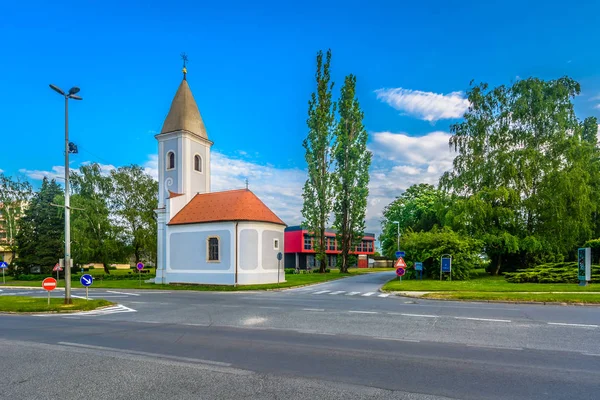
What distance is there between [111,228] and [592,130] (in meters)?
54.4

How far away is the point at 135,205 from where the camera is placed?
50.6 m

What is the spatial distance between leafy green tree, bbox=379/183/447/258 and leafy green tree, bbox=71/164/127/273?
33513mm

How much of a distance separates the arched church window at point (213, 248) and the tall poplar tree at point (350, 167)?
1739 centimetres

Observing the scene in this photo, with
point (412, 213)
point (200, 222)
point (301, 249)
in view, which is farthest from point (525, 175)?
point (301, 249)

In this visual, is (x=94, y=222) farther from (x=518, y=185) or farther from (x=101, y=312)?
(x=518, y=185)

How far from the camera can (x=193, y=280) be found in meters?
31.5

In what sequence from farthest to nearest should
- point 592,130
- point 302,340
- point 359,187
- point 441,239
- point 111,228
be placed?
point 111,228
point 359,187
point 592,130
point 441,239
point 302,340

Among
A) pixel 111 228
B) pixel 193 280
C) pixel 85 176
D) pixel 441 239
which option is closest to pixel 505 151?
pixel 441 239

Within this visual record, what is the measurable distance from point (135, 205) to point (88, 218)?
6034mm

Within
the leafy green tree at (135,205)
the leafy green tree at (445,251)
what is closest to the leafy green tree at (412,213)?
the leafy green tree at (445,251)

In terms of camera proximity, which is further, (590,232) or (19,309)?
(590,232)

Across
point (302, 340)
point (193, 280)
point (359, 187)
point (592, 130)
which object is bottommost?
point (193, 280)

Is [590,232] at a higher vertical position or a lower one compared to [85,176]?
lower

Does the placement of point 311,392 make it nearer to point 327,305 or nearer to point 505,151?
point 327,305
